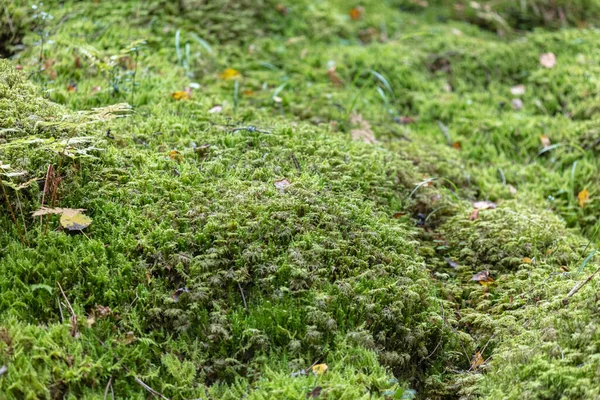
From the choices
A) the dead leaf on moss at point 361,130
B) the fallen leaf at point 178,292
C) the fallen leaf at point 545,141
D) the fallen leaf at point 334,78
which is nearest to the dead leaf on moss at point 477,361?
the fallen leaf at point 178,292

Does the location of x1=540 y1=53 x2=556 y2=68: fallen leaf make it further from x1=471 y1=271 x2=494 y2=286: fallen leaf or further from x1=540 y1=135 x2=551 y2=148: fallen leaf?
x1=471 y1=271 x2=494 y2=286: fallen leaf

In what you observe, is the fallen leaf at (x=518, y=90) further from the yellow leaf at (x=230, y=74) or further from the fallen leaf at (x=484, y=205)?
the yellow leaf at (x=230, y=74)

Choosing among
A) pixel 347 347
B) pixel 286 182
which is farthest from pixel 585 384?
pixel 286 182

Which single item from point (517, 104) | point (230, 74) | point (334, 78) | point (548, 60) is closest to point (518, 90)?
point (517, 104)

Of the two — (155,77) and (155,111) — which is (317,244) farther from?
(155,77)

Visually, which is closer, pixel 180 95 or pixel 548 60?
pixel 180 95

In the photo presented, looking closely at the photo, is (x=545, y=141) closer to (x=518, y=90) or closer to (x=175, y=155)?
(x=518, y=90)

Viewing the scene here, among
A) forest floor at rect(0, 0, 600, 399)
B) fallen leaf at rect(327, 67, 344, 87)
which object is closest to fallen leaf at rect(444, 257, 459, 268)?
forest floor at rect(0, 0, 600, 399)
